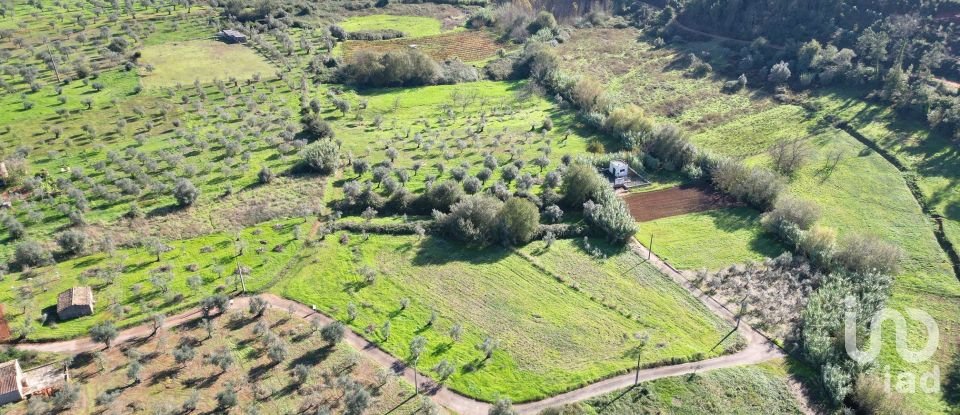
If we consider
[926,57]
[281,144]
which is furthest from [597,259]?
[926,57]

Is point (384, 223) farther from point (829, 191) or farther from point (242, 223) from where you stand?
point (829, 191)

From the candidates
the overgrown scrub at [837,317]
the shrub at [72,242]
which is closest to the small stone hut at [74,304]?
the shrub at [72,242]

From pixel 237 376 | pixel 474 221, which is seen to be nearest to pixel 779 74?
pixel 474 221

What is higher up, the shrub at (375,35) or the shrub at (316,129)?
the shrub at (375,35)

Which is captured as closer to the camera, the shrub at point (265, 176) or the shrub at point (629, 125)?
the shrub at point (265, 176)

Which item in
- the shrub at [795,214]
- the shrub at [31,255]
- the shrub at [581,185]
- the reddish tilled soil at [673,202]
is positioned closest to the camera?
the shrub at [31,255]

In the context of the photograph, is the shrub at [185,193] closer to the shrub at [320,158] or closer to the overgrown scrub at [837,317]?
the shrub at [320,158]
